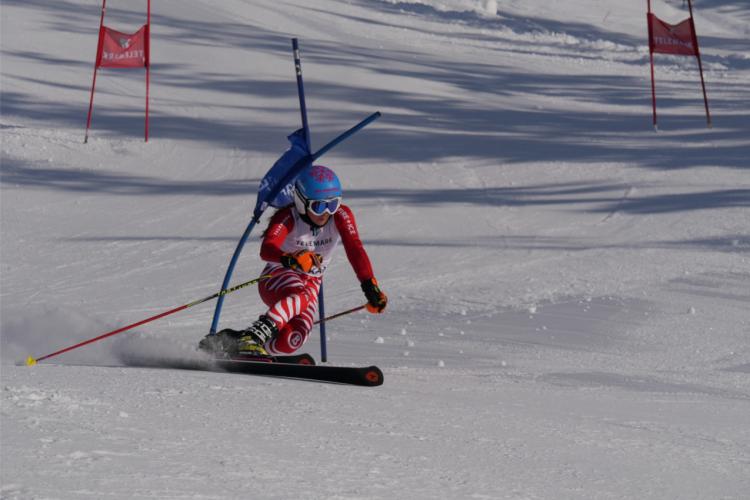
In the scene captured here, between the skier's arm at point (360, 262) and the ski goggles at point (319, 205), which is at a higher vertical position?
the ski goggles at point (319, 205)

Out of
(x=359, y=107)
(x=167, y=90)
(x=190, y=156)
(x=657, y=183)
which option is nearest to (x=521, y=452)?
(x=657, y=183)

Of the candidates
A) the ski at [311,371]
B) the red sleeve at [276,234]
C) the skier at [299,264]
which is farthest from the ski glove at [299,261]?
the ski at [311,371]

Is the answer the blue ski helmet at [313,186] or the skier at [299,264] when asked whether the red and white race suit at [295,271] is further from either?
the blue ski helmet at [313,186]

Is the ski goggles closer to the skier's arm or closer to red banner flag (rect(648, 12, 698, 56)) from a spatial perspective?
the skier's arm

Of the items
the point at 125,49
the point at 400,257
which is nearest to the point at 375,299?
the point at 400,257

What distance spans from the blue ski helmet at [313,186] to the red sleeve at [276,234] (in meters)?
0.14

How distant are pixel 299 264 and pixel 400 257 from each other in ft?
15.9

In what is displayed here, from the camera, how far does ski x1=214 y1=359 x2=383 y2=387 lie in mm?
5270

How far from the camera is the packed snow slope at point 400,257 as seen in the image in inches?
138

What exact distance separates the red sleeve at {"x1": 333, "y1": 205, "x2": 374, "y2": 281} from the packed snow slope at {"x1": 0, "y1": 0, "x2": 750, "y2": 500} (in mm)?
691

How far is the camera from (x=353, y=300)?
30.0ft

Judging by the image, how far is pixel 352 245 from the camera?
6289 mm

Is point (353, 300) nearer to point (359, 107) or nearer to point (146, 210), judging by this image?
point (146, 210)

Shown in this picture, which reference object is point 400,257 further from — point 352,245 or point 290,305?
point 290,305
